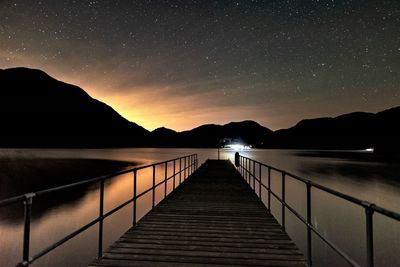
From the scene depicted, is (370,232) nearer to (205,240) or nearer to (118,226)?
(205,240)

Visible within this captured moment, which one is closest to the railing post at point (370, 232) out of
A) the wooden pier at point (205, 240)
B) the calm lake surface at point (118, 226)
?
the wooden pier at point (205, 240)

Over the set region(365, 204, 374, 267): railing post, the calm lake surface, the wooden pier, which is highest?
region(365, 204, 374, 267): railing post

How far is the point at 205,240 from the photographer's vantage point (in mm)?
4867

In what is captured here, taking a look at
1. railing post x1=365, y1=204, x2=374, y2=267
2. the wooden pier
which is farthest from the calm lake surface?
railing post x1=365, y1=204, x2=374, y2=267

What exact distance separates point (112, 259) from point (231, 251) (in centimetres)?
166

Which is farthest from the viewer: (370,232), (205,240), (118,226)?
(118,226)

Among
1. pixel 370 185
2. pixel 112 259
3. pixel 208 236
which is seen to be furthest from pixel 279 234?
pixel 370 185

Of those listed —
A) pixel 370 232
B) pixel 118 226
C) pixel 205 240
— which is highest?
pixel 370 232

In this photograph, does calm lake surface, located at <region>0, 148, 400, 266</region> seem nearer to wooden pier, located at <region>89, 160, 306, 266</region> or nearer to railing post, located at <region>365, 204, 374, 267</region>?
wooden pier, located at <region>89, 160, 306, 266</region>

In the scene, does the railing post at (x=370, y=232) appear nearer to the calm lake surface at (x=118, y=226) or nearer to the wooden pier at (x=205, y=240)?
the wooden pier at (x=205, y=240)

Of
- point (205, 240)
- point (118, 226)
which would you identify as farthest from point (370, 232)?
point (118, 226)

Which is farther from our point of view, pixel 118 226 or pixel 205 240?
pixel 118 226

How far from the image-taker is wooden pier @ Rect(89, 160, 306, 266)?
3.97 m

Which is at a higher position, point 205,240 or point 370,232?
point 370,232
